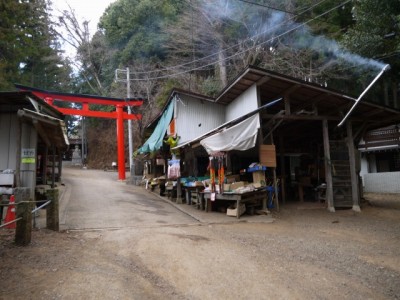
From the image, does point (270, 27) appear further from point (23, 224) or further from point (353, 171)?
point (23, 224)

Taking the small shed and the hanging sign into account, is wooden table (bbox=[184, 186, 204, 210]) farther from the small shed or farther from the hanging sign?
the hanging sign

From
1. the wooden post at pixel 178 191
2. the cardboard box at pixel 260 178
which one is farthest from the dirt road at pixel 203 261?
the wooden post at pixel 178 191

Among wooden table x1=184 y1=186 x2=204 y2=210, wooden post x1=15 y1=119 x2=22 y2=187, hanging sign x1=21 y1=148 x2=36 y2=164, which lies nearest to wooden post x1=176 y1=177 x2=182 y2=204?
wooden table x1=184 y1=186 x2=204 y2=210

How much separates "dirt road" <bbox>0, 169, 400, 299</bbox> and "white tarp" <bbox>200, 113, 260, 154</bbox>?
239 cm

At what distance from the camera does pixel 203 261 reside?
5.58m

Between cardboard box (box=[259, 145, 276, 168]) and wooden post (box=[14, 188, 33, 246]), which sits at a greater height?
cardboard box (box=[259, 145, 276, 168])

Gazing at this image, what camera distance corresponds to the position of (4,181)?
8.90 meters

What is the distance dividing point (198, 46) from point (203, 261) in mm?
21234

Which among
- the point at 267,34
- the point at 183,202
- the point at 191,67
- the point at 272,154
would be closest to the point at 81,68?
the point at 191,67

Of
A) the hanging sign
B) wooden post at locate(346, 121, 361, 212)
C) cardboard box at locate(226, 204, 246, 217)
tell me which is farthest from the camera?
wooden post at locate(346, 121, 361, 212)

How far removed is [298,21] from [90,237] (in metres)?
20.0

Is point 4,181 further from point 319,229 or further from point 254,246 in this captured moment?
point 319,229

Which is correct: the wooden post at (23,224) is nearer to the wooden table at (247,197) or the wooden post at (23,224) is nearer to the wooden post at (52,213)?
the wooden post at (52,213)

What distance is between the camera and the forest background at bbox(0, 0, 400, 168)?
526 inches
